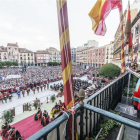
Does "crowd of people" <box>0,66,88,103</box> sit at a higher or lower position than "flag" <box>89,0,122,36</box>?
lower

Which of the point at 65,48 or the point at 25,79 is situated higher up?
the point at 65,48

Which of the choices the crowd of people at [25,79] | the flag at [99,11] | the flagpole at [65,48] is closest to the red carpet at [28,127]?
the flagpole at [65,48]

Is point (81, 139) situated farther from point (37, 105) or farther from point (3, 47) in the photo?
point (3, 47)

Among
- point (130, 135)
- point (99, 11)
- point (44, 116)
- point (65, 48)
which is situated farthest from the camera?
point (44, 116)

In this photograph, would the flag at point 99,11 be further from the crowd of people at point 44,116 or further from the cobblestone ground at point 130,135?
the crowd of people at point 44,116

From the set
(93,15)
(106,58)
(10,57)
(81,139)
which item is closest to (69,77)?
(81,139)

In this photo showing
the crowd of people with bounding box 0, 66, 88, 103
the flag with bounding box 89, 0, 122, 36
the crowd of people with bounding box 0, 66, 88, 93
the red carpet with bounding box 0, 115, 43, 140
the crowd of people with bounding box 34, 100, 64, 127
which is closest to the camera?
the flag with bounding box 89, 0, 122, 36

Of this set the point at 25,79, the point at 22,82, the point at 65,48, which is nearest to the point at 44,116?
the point at 65,48

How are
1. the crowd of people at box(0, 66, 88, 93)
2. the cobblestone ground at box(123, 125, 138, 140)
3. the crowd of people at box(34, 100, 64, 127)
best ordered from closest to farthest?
1. the cobblestone ground at box(123, 125, 138, 140)
2. the crowd of people at box(34, 100, 64, 127)
3. the crowd of people at box(0, 66, 88, 93)

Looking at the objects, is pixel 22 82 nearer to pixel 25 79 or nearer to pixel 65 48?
pixel 25 79

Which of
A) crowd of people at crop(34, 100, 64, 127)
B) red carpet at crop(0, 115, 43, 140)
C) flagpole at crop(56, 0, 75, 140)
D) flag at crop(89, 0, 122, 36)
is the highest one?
flag at crop(89, 0, 122, 36)

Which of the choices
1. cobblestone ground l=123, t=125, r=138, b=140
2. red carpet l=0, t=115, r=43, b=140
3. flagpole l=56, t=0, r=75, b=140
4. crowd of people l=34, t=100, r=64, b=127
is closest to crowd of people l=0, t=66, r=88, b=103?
red carpet l=0, t=115, r=43, b=140

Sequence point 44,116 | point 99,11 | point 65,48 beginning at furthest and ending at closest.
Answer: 1. point 44,116
2. point 99,11
3. point 65,48

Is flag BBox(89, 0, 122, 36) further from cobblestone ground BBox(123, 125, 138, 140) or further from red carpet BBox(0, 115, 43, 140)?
red carpet BBox(0, 115, 43, 140)
